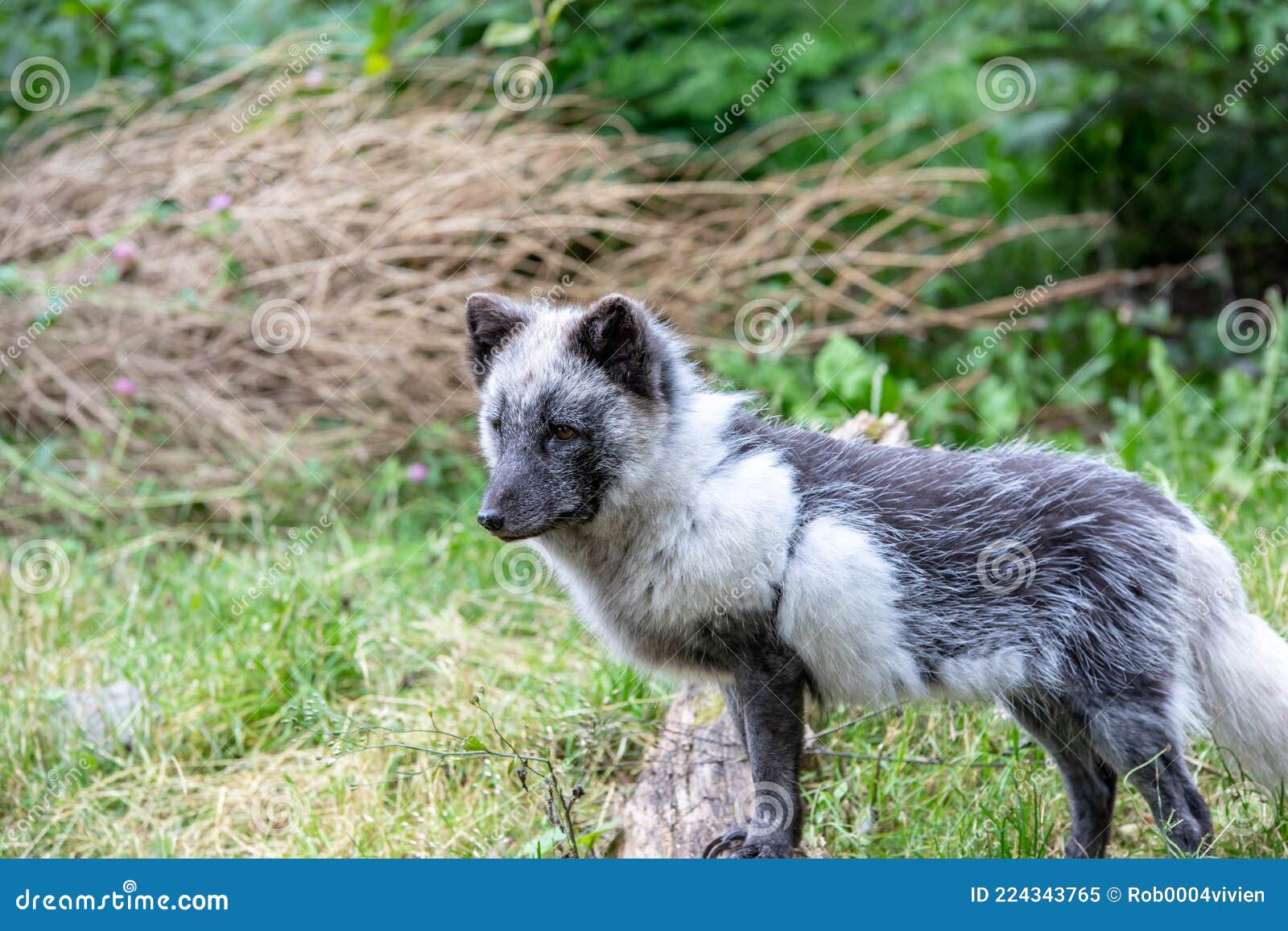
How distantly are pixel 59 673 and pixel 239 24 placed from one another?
549cm

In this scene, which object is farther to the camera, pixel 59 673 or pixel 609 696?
pixel 59 673

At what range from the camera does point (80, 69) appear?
9.03 m

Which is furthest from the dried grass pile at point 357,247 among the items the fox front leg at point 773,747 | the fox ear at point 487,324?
the fox front leg at point 773,747

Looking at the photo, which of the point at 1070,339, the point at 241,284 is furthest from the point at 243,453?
the point at 1070,339

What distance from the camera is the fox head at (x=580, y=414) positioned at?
379cm

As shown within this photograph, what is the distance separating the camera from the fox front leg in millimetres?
3801

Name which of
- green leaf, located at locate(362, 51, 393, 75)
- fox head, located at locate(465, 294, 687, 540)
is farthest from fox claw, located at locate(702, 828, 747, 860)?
green leaf, located at locate(362, 51, 393, 75)

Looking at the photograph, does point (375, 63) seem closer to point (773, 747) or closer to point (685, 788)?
point (685, 788)

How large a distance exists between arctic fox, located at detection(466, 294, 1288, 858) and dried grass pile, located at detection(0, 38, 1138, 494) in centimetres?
413

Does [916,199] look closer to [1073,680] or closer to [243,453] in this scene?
[243,453]

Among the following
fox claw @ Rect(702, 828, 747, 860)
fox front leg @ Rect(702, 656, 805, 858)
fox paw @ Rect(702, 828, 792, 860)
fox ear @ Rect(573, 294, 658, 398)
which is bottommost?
fox claw @ Rect(702, 828, 747, 860)

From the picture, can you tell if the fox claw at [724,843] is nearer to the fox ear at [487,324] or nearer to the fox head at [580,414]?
the fox head at [580,414]

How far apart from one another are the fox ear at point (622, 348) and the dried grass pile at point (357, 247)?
4103mm

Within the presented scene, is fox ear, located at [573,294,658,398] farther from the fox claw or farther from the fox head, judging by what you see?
the fox claw
